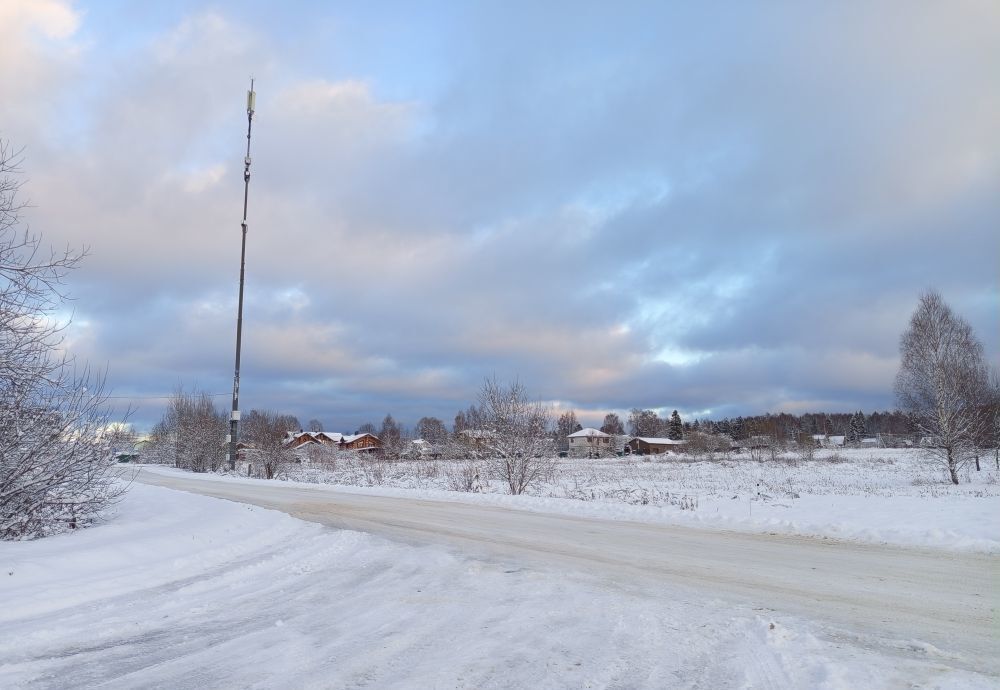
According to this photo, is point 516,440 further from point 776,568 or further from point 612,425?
point 612,425

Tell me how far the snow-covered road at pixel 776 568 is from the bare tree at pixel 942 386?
92.4ft

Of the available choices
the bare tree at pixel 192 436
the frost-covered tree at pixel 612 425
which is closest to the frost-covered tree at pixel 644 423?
the frost-covered tree at pixel 612 425

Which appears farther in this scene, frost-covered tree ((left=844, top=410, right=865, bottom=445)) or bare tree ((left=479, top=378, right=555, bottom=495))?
frost-covered tree ((left=844, top=410, right=865, bottom=445))

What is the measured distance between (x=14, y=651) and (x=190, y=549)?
4642 millimetres

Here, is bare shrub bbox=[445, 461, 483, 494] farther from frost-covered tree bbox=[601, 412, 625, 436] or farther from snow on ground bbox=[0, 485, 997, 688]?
frost-covered tree bbox=[601, 412, 625, 436]

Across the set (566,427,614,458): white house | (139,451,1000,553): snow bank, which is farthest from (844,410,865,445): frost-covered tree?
(139,451,1000,553): snow bank

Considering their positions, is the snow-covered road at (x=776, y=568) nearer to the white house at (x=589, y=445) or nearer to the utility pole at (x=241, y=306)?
the utility pole at (x=241, y=306)

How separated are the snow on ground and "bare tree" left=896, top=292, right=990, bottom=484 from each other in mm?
34152

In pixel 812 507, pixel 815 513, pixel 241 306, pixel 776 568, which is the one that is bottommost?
pixel 812 507

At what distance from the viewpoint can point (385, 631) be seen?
5609 millimetres

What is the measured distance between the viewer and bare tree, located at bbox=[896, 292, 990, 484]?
3328 cm

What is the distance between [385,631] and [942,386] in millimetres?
38316

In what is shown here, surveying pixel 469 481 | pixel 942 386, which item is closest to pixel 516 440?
pixel 469 481

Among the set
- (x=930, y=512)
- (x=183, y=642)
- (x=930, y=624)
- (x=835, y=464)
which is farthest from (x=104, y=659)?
(x=835, y=464)
